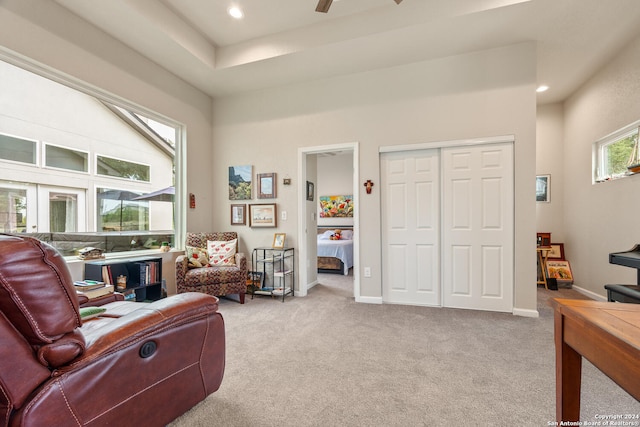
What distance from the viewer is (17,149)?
2.52 metres

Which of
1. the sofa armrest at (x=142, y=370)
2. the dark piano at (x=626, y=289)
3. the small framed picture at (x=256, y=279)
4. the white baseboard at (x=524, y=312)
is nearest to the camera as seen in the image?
the sofa armrest at (x=142, y=370)

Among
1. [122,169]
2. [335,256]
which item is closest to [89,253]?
[122,169]

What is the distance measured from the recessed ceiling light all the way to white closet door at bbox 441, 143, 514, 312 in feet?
8.85

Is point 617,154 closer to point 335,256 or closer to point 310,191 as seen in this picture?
point 310,191

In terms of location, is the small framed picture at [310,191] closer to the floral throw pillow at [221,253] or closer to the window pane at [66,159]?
the floral throw pillow at [221,253]

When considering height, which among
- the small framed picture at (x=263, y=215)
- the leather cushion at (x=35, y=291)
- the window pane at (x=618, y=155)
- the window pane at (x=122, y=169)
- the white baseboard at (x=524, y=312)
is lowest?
the white baseboard at (x=524, y=312)

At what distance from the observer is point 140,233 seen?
3619 mm

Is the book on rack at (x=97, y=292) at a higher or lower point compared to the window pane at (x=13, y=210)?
lower

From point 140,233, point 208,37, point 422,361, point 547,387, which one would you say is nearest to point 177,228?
point 140,233

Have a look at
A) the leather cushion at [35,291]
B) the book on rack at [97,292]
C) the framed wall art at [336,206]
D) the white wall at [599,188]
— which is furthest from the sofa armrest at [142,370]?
the framed wall art at [336,206]

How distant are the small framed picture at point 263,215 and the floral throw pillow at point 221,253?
0.47 metres

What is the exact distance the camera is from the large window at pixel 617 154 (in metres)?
3.15

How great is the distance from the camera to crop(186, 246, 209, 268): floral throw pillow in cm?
365

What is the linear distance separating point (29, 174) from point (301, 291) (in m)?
3.10
